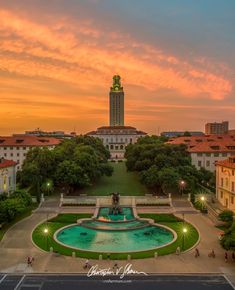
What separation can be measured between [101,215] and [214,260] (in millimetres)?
A: 19887

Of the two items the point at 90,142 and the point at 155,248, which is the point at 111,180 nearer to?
the point at 90,142

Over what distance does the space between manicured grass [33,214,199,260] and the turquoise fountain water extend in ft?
3.81

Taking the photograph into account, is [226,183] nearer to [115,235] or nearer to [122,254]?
[115,235]

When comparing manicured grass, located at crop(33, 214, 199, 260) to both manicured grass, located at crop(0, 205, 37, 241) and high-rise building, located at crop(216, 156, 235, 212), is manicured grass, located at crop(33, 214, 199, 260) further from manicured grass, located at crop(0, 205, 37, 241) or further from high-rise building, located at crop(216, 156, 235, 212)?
high-rise building, located at crop(216, 156, 235, 212)

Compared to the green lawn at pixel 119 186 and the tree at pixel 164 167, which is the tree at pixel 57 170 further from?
the tree at pixel 164 167

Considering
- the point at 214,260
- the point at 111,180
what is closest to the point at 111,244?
the point at 214,260

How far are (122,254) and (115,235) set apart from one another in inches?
286

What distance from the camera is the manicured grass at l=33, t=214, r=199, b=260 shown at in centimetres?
3111

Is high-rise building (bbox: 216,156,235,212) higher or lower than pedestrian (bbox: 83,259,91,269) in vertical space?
higher

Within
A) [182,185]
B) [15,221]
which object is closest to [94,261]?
[15,221]

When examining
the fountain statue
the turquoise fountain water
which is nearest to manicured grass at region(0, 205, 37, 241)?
the turquoise fountain water

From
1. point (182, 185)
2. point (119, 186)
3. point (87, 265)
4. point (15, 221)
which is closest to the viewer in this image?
point (87, 265)

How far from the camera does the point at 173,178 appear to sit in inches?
2063

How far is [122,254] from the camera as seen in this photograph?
102 feet
